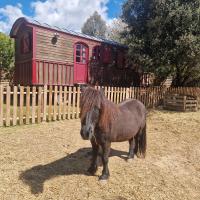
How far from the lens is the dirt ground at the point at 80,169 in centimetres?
420

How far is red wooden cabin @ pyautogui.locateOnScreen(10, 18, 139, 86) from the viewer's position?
519 inches

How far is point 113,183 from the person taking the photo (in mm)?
4551

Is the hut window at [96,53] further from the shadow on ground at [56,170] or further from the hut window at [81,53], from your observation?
the shadow on ground at [56,170]

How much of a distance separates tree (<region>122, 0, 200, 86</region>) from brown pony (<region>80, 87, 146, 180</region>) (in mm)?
9478

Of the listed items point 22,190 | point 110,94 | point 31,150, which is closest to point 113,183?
point 22,190

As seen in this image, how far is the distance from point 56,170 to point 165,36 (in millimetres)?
12160

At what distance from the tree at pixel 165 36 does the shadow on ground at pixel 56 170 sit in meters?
9.94

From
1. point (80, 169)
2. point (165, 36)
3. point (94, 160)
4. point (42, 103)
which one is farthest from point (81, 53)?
point (94, 160)

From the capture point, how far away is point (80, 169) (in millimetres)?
5102

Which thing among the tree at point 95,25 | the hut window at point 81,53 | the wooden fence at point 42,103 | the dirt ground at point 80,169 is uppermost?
the tree at point 95,25

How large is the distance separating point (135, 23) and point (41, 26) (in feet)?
20.6

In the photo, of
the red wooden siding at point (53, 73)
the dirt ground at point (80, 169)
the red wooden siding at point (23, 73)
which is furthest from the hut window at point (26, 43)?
the dirt ground at point (80, 169)

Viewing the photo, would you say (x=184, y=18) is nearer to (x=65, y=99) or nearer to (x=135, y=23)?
(x=135, y=23)

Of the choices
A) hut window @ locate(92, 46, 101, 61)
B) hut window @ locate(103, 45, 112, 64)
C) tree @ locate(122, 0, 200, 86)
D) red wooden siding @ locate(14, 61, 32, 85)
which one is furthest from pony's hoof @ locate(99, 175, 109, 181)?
hut window @ locate(103, 45, 112, 64)
